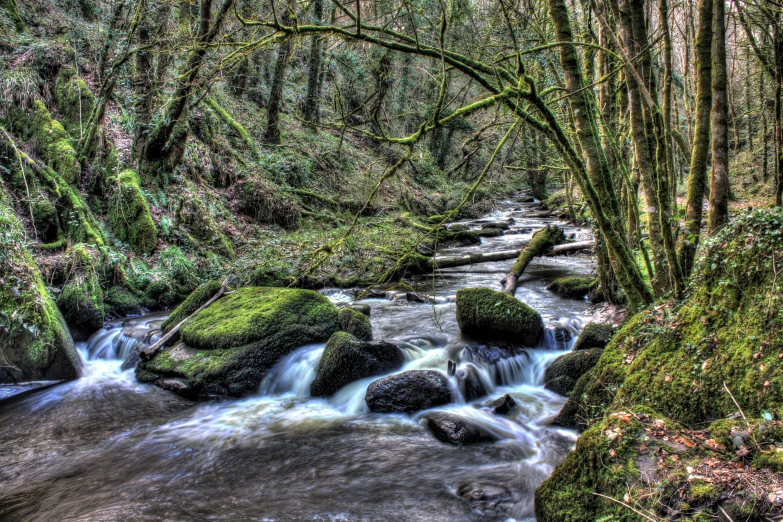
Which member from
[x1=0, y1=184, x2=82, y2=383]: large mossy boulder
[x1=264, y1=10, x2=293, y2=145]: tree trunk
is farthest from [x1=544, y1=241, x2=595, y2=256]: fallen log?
[x1=0, y1=184, x2=82, y2=383]: large mossy boulder

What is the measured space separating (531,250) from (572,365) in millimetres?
6094

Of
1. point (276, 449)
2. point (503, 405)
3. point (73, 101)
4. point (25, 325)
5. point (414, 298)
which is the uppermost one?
point (73, 101)

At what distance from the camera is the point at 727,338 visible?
3486 millimetres

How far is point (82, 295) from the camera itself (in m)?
8.02

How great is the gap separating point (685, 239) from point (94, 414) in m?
7.37

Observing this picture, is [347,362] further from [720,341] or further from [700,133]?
[700,133]

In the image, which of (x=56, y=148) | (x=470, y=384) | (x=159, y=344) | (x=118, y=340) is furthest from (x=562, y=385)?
(x=56, y=148)

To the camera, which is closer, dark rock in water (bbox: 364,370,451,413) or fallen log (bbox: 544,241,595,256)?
dark rock in water (bbox: 364,370,451,413)

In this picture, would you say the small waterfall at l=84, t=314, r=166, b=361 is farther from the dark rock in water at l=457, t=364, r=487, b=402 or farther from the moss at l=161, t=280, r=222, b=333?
the dark rock in water at l=457, t=364, r=487, b=402

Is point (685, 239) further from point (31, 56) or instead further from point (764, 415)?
point (31, 56)

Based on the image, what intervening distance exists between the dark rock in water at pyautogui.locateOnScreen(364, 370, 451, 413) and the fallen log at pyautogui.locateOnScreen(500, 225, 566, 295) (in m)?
4.61

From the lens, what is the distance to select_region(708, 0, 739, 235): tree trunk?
4496 mm

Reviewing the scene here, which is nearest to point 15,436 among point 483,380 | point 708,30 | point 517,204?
point 483,380

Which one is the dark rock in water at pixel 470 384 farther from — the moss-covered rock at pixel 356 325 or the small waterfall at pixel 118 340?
the small waterfall at pixel 118 340
